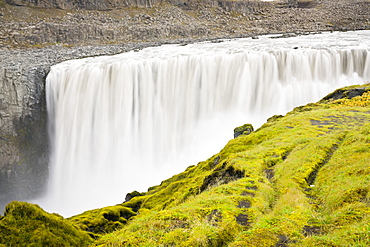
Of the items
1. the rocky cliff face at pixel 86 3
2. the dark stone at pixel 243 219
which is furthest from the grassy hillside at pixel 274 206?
the rocky cliff face at pixel 86 3

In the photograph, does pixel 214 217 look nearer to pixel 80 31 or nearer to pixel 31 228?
pixel 31 228

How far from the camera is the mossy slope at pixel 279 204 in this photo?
4195 millimetres

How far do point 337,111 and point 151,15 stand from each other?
225 feet

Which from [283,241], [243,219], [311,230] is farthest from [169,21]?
[283,241]

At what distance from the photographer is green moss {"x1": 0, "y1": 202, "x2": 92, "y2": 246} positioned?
4086mm

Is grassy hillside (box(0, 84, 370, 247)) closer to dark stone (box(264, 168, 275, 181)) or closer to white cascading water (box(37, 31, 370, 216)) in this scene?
dark stone (box(264, 168, 275, 181))

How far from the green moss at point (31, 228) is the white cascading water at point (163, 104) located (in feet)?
73.8

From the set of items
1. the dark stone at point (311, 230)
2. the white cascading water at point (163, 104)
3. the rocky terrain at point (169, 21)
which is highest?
the rocky terrain at point (169, 21)

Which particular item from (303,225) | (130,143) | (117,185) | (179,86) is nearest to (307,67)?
(179,86)

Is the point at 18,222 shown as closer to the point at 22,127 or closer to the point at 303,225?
the point at 303,225

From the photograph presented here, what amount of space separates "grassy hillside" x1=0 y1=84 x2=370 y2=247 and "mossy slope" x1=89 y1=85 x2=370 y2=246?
1cm

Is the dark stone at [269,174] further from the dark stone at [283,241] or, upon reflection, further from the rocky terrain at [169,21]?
the rocky terrain at [169,21]

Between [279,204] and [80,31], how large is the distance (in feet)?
199

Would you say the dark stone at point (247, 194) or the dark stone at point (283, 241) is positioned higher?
the dark stone at point (283, 241)
